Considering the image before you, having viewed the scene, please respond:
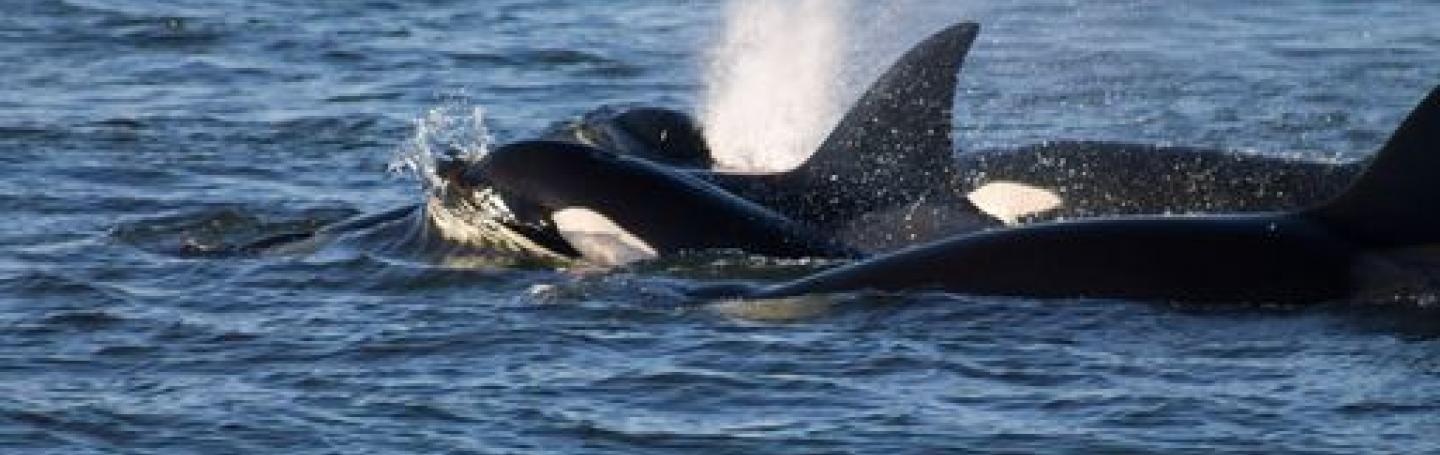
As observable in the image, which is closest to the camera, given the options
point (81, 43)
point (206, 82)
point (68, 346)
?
point (68, 346)

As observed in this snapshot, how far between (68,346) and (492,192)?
114 inches

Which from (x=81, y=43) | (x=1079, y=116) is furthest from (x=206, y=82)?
(x=1079, y=116)

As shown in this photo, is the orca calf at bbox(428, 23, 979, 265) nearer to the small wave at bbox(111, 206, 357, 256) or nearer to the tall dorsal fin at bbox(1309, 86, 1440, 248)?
the small wave at bbox(111, 206, 357, 256)

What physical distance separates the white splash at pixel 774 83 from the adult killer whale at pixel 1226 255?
16.4 ft

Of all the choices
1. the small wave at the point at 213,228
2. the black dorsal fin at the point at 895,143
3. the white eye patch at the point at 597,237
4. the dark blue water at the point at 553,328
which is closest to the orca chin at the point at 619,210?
the white eye patch at the point at 597,237

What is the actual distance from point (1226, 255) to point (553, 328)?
8.19 feet

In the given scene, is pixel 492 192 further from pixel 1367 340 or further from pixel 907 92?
pixel 1367 340

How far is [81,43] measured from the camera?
81.1 feet

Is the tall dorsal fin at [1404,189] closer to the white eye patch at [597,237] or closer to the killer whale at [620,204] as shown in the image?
the killer whale at [620,204]

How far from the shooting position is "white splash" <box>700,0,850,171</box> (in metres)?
18.7

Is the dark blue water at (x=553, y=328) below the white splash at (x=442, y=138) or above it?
below

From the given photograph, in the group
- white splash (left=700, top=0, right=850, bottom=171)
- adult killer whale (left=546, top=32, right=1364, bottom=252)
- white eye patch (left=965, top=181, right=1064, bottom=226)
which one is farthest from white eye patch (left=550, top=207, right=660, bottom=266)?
white splash (left=700, top=0, right=850, bottom=171)

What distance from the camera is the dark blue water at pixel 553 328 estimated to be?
1076 cm

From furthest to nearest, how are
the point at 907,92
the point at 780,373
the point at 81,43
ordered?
the point at 81,43, the point at 907,92, the point at 780,373
